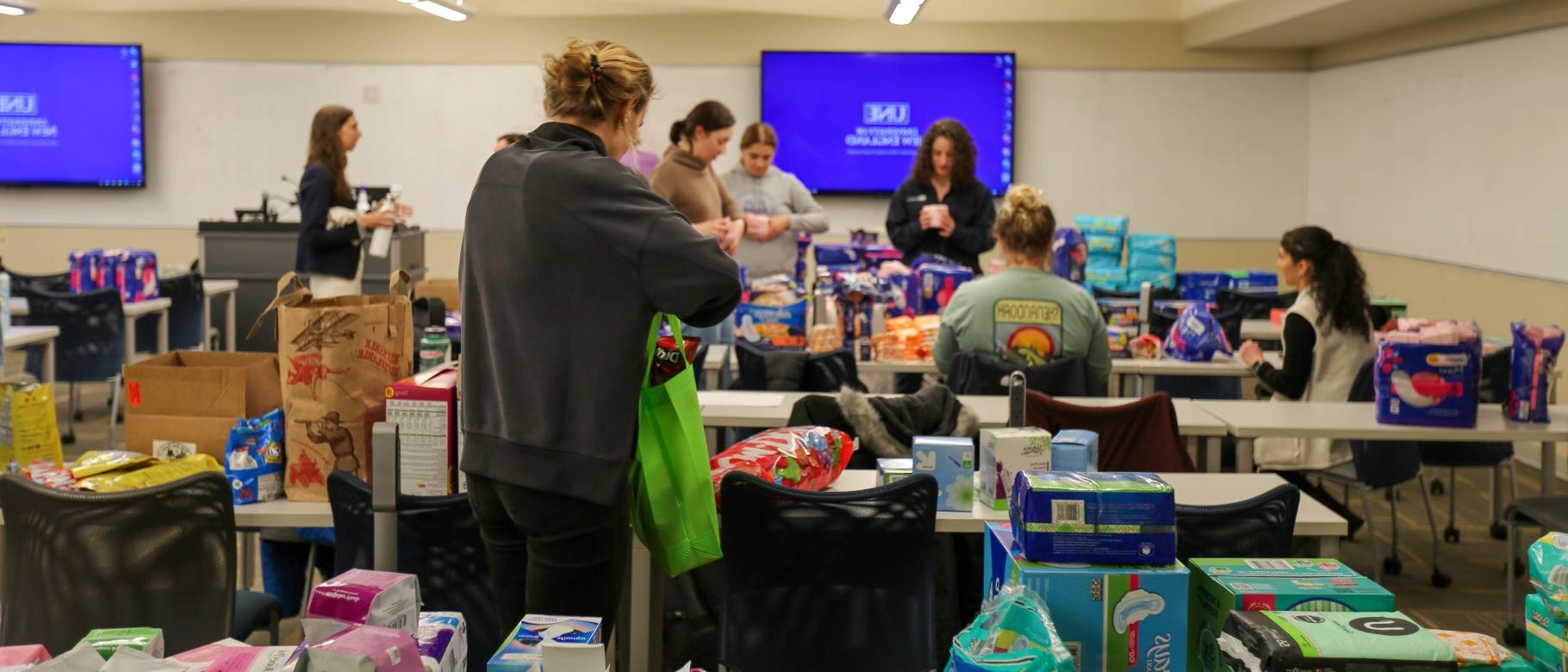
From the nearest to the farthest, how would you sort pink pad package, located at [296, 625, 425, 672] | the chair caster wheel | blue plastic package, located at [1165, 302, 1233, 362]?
pink pad package, located at [296, 625, 425, 672], the chair caster wheel, blue plastic package, located at [1165, 302, 1233, 362]

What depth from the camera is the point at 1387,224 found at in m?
8.93

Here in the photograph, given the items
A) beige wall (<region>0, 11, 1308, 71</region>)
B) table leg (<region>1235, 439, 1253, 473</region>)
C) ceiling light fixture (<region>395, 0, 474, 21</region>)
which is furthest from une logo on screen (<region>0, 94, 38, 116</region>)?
table leg (<region>1235, 439, 1253, 473</region>)

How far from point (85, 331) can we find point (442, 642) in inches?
246

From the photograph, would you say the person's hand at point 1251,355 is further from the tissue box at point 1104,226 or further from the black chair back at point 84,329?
the black chair back at point 84,329

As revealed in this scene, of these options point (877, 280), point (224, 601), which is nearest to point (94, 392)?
point (877, 280)

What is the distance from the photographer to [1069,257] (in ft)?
22.3

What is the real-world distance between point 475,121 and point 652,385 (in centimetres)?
857

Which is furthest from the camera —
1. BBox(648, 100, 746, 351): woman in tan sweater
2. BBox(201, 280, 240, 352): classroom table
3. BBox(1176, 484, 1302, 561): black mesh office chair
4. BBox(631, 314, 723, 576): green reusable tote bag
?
BBox(201, 280, 240, 352): classroom table

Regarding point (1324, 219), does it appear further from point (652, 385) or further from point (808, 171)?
point (652, 385)

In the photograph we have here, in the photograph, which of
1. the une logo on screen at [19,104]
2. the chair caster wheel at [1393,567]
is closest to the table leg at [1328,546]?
the chair caster wheel at [1393,567]

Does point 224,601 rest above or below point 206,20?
below

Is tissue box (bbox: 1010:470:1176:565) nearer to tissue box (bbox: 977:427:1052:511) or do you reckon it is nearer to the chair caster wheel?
tissue box (bbox: 977:427:1052:511)

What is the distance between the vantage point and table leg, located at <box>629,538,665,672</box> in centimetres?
286

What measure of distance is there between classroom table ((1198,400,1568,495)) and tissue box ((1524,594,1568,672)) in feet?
8.22
